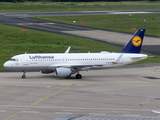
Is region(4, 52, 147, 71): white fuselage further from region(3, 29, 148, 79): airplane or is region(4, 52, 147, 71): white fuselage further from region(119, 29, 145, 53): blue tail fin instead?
region(119, 29, 145, 53): blue tail fin

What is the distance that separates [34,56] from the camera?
51281 mm

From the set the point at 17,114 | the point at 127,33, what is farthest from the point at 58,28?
the point at 17,114

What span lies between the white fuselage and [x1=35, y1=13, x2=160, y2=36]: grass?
5750 cm

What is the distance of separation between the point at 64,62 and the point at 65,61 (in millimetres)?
207

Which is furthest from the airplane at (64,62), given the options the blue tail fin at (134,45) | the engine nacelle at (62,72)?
the blue tail fin at (134,45)

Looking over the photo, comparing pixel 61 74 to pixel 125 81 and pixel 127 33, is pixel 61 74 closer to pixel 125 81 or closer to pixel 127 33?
pixel 125 81

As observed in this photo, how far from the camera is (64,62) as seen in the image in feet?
170

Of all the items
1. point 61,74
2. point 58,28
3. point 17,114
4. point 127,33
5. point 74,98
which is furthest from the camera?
point 58,28

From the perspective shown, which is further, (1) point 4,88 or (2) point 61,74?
(2) point 61,74

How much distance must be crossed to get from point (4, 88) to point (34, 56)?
27.4 ft

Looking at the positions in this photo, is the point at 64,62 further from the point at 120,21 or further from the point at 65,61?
the point at 120,21

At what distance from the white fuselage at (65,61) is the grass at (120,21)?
189ft

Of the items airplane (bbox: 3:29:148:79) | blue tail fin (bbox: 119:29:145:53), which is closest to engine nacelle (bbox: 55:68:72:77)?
airplane (bbox: 3:29:148:79)

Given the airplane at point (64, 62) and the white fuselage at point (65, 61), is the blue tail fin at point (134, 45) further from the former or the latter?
the white fuselage at point (65, 61)
